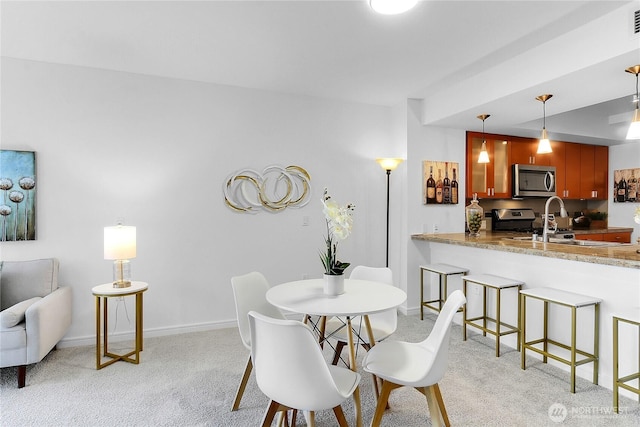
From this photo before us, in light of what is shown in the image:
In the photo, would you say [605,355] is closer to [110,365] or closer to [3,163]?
[110,365]

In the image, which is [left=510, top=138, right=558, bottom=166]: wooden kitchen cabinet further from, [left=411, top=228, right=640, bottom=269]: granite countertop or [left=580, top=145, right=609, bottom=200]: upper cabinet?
[left=411, top=228, right=640, bottom=269]: granite countertop

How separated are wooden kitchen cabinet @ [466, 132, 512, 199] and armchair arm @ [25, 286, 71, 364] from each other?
14.6ft

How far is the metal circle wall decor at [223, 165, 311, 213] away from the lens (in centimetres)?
393

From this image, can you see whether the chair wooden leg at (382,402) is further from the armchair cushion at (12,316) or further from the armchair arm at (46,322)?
the armchair cushion at (12,316)

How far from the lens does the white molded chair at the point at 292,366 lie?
1557 millimetres

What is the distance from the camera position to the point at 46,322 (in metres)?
2.74

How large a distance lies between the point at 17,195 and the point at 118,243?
1.05 meters

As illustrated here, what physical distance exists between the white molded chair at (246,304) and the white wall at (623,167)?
607cm

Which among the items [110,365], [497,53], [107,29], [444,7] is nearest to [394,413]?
[110,365]

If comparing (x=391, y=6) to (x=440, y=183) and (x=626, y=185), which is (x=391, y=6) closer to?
(x=440, y=183)

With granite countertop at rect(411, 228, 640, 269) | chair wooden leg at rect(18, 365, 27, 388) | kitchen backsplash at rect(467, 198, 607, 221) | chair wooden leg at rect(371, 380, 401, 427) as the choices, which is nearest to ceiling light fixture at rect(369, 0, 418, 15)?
granite countertop at rect(411, 228, 640, 269)

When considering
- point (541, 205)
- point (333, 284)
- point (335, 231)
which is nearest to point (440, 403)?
point (333, 284)

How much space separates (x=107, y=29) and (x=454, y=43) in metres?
2.56

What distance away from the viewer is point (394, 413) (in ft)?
7.50
